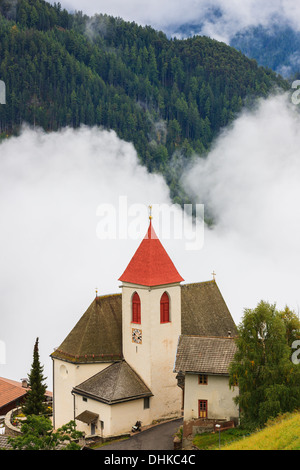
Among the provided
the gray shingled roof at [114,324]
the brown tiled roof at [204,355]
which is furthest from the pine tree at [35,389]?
the brown tiled roof at [204,355]

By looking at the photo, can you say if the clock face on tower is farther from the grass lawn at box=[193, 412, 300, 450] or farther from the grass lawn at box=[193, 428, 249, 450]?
the grass lawn at box=[193, 412, 300, 450]

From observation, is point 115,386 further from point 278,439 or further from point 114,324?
point 278,439

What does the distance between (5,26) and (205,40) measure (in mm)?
51989

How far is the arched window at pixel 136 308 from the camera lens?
5184cm

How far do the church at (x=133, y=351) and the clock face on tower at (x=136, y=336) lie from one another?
7cm

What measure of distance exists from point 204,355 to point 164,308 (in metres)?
7.58

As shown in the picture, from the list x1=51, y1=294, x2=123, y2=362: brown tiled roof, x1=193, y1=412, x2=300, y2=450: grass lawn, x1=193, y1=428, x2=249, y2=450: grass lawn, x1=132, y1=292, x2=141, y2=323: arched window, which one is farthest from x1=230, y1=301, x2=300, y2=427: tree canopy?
x1=51, y1=294, x2=123, y2=362: brown tiled roof

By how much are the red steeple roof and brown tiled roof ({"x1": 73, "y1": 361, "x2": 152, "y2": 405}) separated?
6137 millimetres

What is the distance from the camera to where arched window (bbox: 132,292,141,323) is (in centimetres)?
5184

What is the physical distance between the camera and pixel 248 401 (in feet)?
130

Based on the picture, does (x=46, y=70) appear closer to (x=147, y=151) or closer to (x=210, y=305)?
(x=147, y=151)

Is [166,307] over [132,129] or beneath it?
beneath

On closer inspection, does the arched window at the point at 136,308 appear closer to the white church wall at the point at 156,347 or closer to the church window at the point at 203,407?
the white church wall at the point at 156,347
